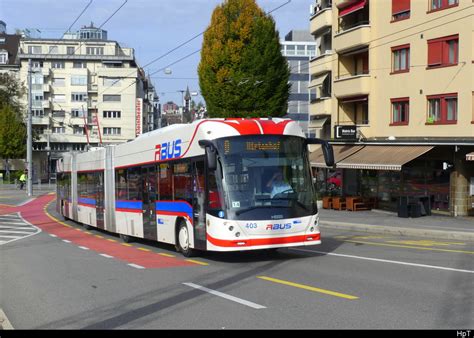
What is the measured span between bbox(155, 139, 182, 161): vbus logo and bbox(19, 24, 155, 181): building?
79.2 m

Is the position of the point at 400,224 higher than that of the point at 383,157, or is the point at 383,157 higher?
the point at 383,157

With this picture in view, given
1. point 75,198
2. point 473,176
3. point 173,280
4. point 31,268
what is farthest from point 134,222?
point 473,176

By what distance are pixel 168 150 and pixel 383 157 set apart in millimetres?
16553

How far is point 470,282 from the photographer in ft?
33.2

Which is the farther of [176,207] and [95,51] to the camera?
[95,51]

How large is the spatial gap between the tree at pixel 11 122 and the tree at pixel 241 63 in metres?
46.0

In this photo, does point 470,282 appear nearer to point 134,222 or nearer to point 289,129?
point 289,129

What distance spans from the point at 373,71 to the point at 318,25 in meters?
8.99

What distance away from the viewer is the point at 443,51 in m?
28.9

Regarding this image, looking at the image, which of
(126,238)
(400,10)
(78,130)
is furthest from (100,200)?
(78,130)

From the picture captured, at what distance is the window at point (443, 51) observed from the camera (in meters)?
28.5

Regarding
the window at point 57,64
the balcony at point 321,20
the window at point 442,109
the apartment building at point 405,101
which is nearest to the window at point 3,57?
the window at point 57,64

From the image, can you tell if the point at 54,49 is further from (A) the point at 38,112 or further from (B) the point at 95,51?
(A) the point at 38,112

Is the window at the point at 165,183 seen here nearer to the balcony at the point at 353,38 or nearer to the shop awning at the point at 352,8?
the balcony at the point at 353,38
